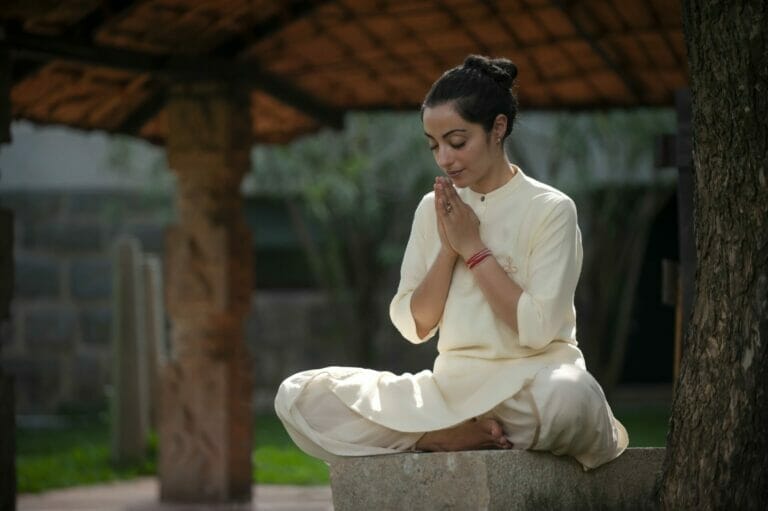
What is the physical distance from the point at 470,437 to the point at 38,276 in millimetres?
11351

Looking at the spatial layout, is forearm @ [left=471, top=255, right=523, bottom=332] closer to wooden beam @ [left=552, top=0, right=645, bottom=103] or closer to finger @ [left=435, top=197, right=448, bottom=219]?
finger @ [left=435, top=197, right=448, bottom=219]

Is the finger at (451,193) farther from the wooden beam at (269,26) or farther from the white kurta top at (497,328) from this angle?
the wooden beam at (269,26)

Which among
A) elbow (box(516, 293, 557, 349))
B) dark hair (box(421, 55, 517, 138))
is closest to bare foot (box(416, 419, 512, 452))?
elbow (box(516, 293, 557, 349))

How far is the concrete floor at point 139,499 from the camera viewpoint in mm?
8727


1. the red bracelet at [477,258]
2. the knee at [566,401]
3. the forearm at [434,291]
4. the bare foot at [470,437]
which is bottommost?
the bare foot at [470,437]

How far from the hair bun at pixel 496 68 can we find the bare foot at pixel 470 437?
1.07 metres

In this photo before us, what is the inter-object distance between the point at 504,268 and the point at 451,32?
3.92 m

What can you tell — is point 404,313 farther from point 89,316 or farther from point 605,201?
point 89,316

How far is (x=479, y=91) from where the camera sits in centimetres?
468

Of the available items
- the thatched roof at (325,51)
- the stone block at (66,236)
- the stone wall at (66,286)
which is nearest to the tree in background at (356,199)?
the stone wall at (66,286)

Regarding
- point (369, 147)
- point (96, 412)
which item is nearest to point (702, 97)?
point (369, 147)

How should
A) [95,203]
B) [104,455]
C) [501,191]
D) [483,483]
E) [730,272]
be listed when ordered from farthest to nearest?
[95,203] < [104,455] < [501,191] < [483,483] < [730,272]

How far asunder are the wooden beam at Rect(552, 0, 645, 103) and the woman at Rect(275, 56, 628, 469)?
332 centimetres

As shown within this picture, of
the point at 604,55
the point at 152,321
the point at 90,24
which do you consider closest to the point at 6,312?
the point at 90,24
